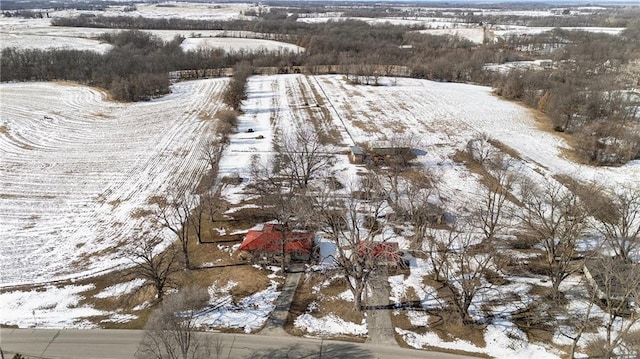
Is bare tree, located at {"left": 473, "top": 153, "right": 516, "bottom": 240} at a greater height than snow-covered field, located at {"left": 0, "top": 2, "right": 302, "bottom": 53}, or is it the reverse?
snow-covered field, located at {"left": 0, "top": 2, "right": 302, "bottom": 53}

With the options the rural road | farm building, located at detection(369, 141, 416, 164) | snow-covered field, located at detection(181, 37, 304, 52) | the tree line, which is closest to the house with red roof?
the rural road

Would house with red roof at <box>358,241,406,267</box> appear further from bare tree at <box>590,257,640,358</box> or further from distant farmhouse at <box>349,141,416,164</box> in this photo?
distant farmhouse at <box>349,141,416,164</box>

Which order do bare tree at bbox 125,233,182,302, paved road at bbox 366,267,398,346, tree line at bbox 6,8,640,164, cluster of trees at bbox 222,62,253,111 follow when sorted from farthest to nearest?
cluster of trees at bbox 222,62,253,111 < tree line at bbox 6,8,640,164 < bare tree at bbox 125,233,182,302 < paved road at bbox 366,267,398,346

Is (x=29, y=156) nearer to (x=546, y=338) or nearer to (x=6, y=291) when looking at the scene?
(x=6, y=291)

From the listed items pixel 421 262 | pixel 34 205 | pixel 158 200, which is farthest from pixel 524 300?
pixel 34 205

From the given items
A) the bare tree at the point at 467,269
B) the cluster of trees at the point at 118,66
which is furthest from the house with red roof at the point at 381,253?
the cluster of trees at the point at 118,66

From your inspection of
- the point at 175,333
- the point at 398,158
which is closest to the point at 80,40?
the point at 398,158

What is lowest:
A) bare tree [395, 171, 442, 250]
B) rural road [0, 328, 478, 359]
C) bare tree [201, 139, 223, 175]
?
rural road [0, 328, 478, 359]

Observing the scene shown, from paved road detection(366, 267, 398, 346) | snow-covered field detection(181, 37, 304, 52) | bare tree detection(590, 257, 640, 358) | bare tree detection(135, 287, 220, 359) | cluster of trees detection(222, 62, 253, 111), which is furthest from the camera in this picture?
snow-covered field detection(181, 37, 304, 52)
